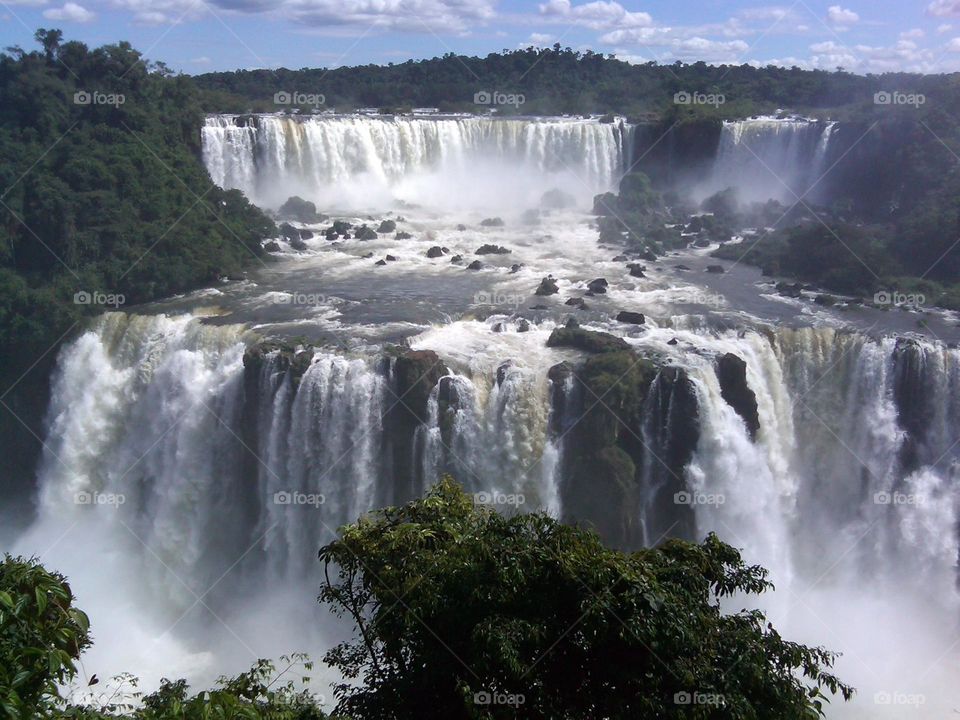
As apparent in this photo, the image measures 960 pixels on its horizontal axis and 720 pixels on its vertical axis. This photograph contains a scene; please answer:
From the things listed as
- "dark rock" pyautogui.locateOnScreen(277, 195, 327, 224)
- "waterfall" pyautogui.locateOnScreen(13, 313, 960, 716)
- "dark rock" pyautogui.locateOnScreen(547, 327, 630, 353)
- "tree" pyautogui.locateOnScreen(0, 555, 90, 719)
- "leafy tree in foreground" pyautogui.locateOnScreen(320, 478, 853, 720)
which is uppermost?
"tree" pyautogui.locateOnScreen(0, 555, 90, 719)

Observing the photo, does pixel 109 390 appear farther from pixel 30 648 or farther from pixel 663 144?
pixel 663 144

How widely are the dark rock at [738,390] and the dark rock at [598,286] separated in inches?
237

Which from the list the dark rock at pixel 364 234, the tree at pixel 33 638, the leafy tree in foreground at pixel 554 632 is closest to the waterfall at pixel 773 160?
the dark rock at pixel 364 234

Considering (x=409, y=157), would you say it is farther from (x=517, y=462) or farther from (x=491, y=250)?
(x=517, y=462)

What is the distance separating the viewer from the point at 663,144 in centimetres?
4066

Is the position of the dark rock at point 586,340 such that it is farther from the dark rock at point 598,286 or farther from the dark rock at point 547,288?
the dark rock at point 598,286

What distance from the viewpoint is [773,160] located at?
38469mm

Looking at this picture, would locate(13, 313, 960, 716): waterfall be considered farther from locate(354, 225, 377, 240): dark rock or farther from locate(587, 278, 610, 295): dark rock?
locate(354, 225, 377, 240): dark rock

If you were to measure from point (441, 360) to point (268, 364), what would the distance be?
11.2 feet

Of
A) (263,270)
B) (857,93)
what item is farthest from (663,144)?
(263,270)

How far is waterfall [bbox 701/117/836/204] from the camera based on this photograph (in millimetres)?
37406

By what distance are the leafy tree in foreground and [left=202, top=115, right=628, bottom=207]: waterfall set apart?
96.5ft

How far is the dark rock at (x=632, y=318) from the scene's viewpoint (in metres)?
22.5

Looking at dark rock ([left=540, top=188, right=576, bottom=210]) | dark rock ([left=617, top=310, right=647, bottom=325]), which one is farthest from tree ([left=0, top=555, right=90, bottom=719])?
dark rock ([left=540, top=188, right=576, bottom=210])
